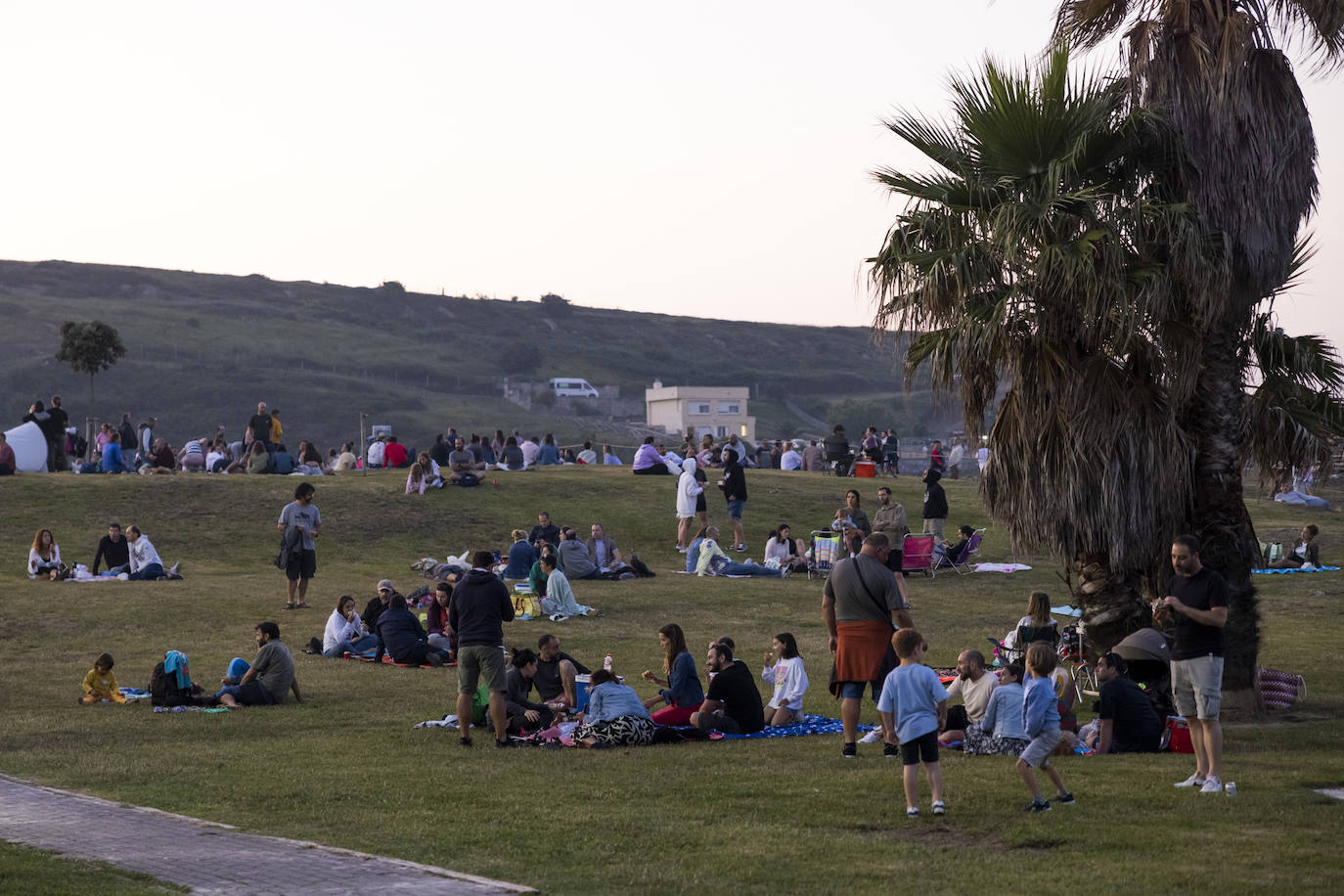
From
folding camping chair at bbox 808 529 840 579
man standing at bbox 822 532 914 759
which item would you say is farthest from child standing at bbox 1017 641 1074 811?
folding camping chair at bbox 808 529 840 579

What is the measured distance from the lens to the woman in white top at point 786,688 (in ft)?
41.3

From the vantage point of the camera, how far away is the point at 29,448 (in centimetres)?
3356

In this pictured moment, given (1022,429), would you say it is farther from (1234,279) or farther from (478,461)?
(478,461)

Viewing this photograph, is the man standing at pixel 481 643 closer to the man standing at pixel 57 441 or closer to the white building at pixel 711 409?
the man standing at pixel 57 441

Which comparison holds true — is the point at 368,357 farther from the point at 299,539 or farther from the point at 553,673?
the point at 553,673

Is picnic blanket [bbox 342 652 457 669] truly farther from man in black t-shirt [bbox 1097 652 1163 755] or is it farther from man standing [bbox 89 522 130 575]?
man in black t-shirt [bbox 1097 652 1163 755]

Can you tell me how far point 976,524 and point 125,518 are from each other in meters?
18.1

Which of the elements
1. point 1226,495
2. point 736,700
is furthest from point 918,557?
point 736,700

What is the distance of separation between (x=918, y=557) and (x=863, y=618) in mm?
15086

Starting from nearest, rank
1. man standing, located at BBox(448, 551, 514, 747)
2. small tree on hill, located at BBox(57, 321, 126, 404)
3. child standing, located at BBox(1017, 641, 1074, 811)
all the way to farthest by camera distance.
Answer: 1. child standing, located at BBox(1017, 641, 1074, 811)
2. man standing, located at BBox(448, 551, 514, 747)
3. small tree on hill, located at BBox(57, 321, 126, 404)

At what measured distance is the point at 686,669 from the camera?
12.4m

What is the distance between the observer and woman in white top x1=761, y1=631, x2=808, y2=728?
41.3 feet

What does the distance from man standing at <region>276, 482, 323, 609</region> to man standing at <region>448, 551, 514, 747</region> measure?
31.8 ft

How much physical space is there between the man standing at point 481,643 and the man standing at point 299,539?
9681 millimetres
